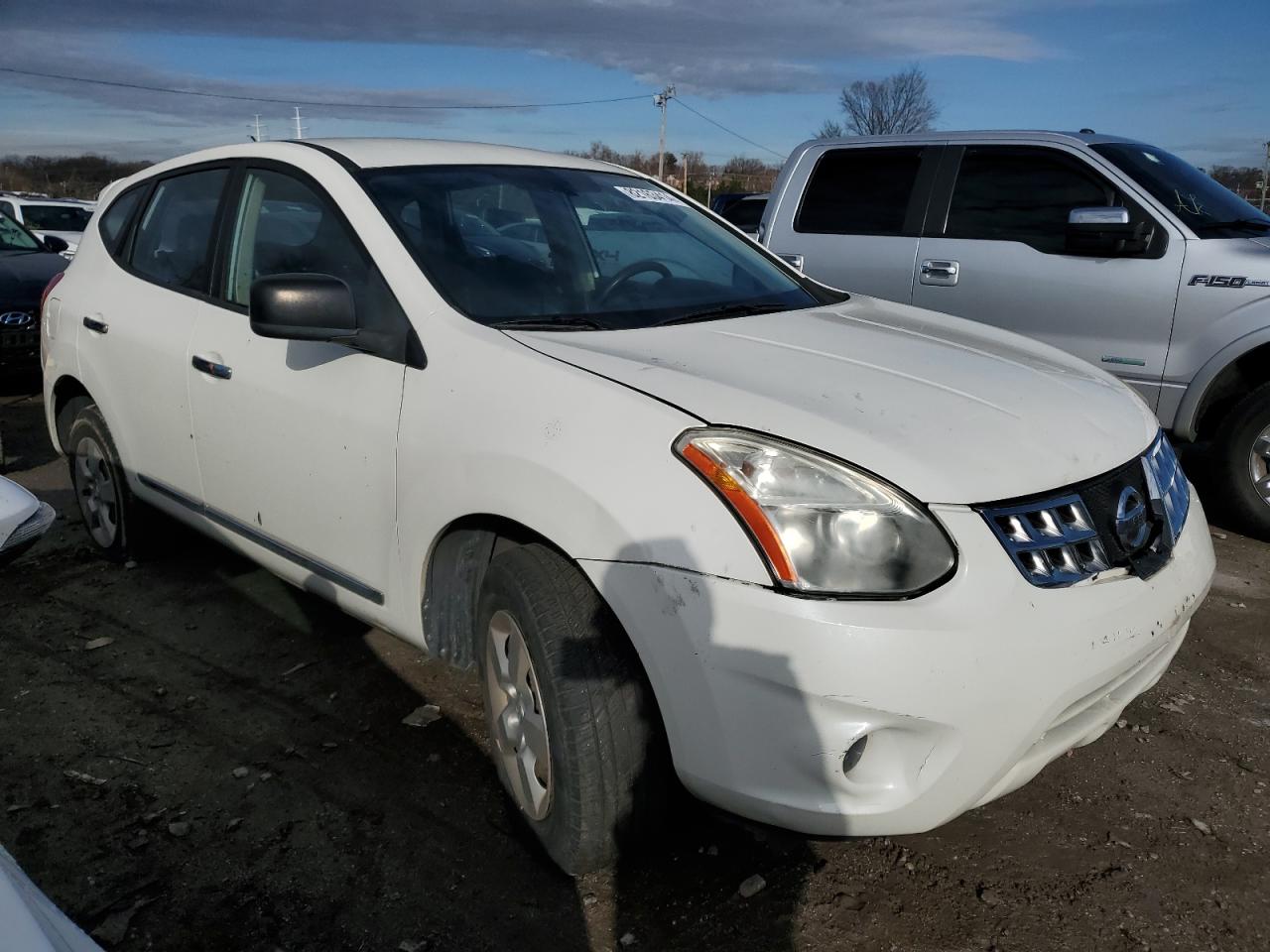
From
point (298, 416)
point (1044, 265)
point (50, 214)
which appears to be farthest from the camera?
point (50, 214)

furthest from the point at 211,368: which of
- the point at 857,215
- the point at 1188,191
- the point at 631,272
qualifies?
the point at 1188,191

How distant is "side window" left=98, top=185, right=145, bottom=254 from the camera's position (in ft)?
13.4

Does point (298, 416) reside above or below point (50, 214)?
above

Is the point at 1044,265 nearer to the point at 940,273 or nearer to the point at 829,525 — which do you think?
the point at 940,273

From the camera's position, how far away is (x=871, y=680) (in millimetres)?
1836

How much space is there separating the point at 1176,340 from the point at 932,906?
364cm

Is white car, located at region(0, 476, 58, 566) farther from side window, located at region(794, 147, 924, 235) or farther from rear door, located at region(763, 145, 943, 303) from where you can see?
side window, located at region(794, 147, 924, 235)

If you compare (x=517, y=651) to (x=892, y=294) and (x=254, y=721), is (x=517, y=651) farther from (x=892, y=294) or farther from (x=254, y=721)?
(x=892, y=294)

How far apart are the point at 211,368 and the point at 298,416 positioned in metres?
0.55

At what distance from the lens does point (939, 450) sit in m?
2.03

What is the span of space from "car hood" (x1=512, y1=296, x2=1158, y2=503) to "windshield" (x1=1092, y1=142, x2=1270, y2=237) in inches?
106

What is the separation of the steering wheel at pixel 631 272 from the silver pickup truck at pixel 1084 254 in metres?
2.86

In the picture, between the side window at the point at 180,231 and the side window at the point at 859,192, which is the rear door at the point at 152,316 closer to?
the side window at the point at 180,231

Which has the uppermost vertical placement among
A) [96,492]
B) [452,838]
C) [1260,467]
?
[1260,467]
